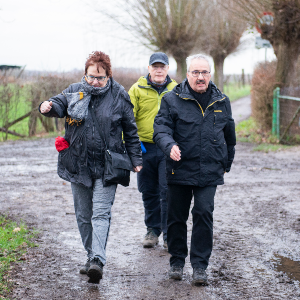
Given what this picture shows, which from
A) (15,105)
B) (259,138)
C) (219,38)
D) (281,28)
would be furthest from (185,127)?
(219,38)

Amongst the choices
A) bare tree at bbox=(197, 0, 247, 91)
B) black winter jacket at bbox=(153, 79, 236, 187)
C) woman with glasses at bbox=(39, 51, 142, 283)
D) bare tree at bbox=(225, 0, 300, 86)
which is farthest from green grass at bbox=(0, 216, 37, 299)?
bare tree at bbox=(197, 0, 247, 91)

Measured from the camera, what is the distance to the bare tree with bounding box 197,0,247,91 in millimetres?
26328

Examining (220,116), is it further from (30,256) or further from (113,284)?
(30,256)

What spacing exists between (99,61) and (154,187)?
1810 millimetres

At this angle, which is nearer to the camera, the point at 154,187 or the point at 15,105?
the point at 154,187

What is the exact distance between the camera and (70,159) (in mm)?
3977

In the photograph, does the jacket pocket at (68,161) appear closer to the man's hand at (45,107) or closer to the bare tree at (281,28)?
the man's hand at (45,107)

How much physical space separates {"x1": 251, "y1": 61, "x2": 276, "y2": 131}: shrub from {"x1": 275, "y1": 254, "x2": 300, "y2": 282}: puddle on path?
10673 millimetres

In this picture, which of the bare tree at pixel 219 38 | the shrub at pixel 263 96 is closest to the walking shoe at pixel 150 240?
the shrub at pixel 263 96

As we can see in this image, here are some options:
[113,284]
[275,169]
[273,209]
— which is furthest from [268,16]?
[113,284]

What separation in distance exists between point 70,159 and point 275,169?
7.20 meters

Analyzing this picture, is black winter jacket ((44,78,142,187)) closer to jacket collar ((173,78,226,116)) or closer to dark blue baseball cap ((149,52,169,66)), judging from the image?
jacket collar ((173,78,226,116))

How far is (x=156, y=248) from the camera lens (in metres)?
5.12

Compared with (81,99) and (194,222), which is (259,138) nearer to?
(194,222)
